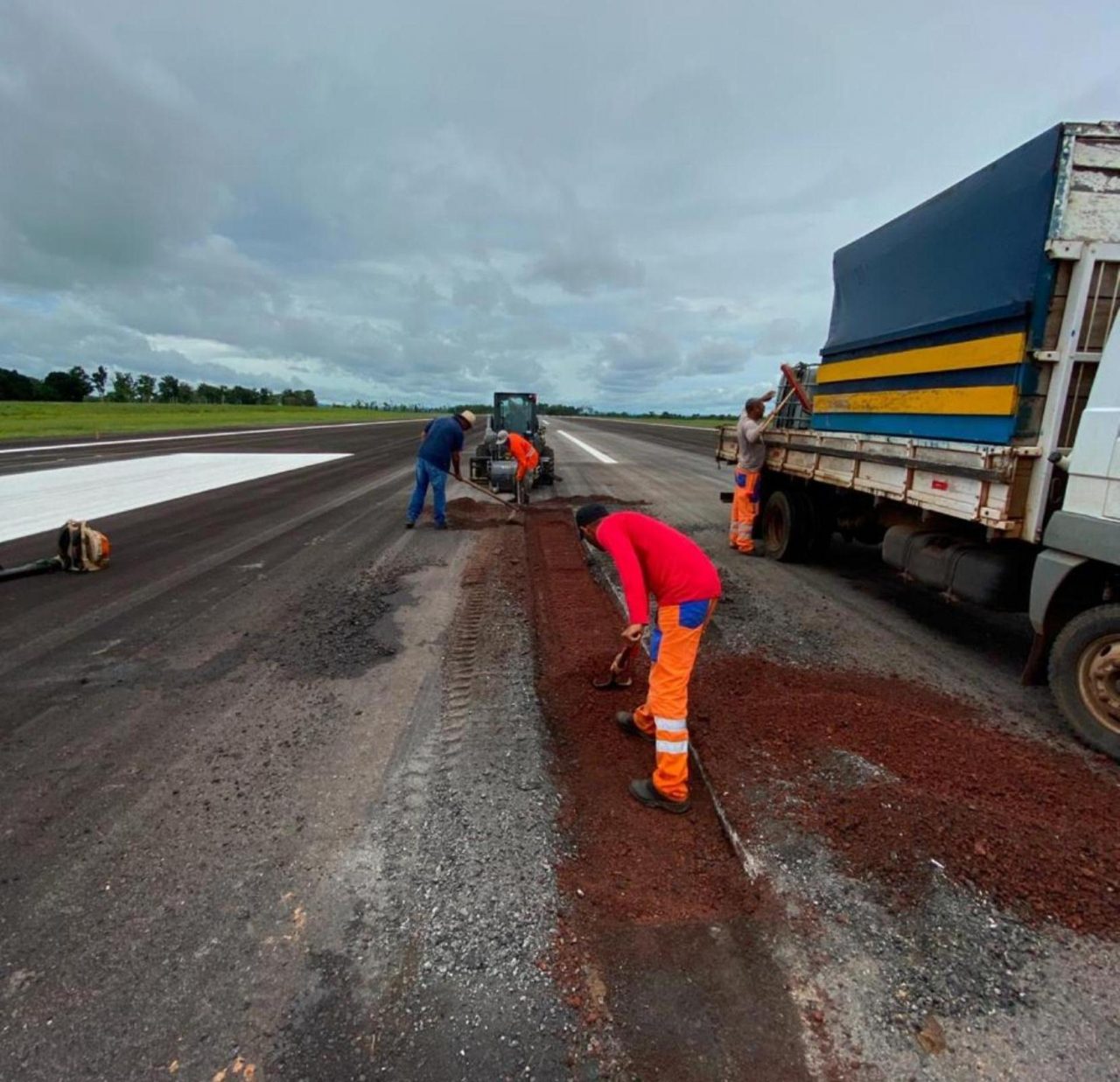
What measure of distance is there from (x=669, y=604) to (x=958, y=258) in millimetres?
3987

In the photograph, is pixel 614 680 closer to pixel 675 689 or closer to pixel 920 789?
pixel 675 689

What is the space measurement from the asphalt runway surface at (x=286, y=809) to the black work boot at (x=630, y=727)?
58cm

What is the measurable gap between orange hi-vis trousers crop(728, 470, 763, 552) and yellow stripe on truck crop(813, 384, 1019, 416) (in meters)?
1.28

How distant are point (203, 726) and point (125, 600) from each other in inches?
123

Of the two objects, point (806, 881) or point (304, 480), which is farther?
point (304, 480)

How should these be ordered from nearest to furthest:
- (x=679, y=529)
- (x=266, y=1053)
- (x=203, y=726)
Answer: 1. (x=266, y=1053)
2. (x=203, y=726)
3. (x=679, y=529)

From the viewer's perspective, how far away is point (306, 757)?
3463mm

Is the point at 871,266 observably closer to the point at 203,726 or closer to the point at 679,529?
the point at 679,529

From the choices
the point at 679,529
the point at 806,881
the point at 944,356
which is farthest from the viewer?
the point at 679,529

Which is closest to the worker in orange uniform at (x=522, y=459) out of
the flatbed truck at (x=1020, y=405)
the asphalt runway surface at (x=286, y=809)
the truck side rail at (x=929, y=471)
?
the asphalt runway surface at (x=286, y=809)

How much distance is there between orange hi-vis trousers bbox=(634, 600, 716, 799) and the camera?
306cm

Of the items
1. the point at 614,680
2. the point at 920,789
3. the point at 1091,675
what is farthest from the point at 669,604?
the point at 1091,675

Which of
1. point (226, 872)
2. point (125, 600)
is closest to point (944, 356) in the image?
point (226, 872)

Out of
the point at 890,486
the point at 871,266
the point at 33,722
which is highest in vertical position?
the point at 871,266
